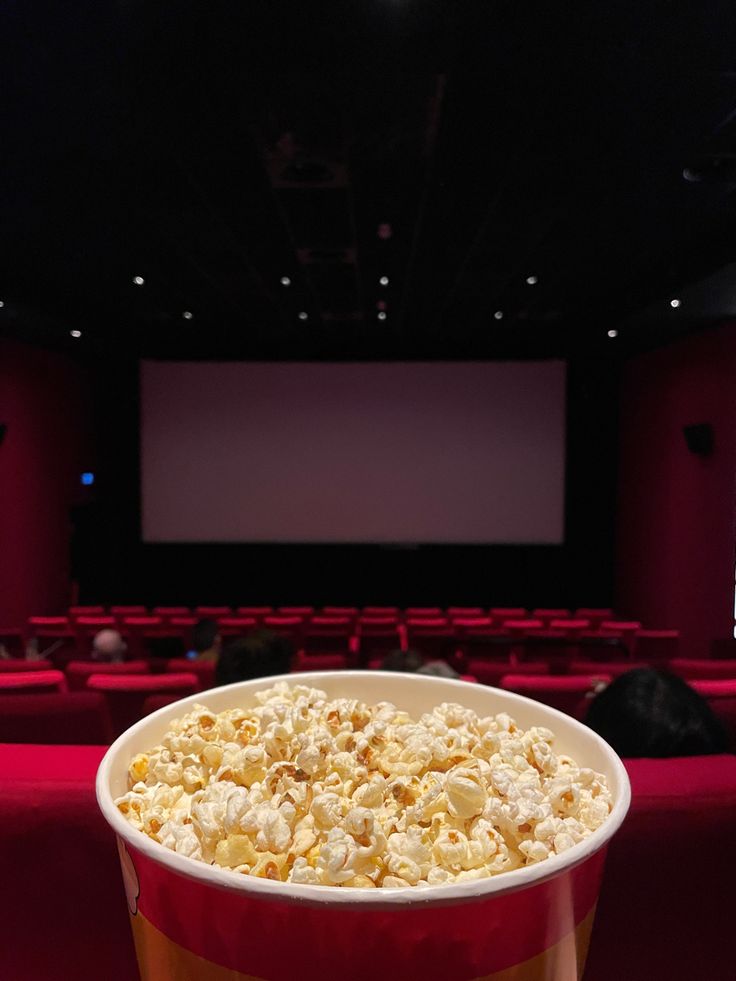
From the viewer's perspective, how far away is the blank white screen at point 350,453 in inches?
384

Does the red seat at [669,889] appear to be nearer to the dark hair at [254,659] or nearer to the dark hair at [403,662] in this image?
the dark hair at [254,659]

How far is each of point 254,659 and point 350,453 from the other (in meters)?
Result: 7.88

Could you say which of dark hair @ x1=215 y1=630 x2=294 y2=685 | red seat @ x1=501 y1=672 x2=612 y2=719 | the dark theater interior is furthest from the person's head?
red seat @ x1=501 y1=672 x2=612 y2=719

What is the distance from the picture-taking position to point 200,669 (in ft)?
10.6

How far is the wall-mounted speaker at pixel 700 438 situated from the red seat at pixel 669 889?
20.1 feet

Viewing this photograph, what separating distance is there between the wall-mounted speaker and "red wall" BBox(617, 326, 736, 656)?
69 millimetres

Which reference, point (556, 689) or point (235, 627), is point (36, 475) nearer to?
point (235, 627)

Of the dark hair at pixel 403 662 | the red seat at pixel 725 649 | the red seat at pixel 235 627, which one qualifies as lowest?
the red seat at pixel 235 627

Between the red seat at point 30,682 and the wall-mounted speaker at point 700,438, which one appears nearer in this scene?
the red seat at point 30,682

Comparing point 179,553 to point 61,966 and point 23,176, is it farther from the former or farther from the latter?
point 61,966

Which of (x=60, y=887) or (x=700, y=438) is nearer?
(x=60, y=887)

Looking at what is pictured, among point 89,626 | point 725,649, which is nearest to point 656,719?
point 725,649

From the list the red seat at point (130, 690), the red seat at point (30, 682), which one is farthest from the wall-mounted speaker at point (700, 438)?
the red seat at point (30, 682)

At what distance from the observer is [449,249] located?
17.1 feet
